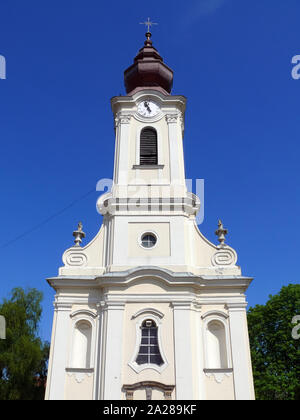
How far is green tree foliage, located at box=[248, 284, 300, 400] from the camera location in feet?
78.6

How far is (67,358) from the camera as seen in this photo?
1481 cm

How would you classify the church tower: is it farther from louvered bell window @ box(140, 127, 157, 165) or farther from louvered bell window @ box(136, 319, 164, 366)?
louvered bell window @ box(140, 127, 157, 165)

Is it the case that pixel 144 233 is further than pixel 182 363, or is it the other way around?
pixel 144 233

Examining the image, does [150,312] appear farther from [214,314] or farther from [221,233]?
[221,233]

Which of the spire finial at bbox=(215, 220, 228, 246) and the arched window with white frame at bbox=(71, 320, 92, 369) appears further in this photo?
the spire finial at bbox=(215, 220, 228, 246)

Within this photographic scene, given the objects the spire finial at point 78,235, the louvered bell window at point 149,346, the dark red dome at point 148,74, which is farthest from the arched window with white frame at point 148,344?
the dark red dome at point 148,74

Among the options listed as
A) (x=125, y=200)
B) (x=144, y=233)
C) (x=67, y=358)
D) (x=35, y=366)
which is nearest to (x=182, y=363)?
(x=67, y=358)

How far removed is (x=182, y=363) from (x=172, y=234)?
16.8ft

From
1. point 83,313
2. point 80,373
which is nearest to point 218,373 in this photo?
point 80,373

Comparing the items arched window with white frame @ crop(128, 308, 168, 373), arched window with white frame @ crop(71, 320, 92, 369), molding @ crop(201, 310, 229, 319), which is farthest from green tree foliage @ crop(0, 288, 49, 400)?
molding @ crop(201, 310, 229, 319)

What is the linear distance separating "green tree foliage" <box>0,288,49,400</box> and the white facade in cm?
911

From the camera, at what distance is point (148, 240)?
17.1 m

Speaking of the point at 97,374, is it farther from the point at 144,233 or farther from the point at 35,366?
the point at 35,366
